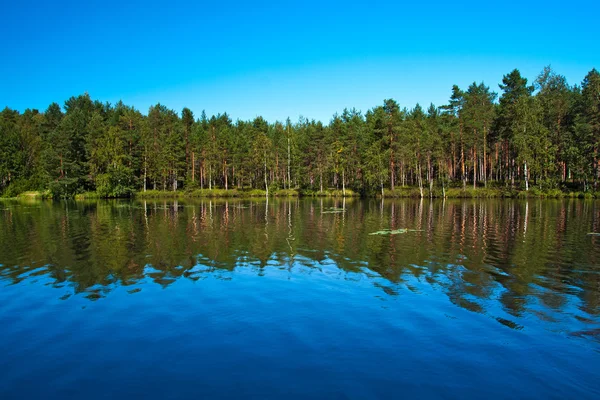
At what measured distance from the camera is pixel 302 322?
1117 centimetres

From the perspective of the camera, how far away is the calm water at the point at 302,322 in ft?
26.0

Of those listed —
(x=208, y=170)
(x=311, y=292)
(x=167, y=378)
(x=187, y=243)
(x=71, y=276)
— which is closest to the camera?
(x=167, y=378)

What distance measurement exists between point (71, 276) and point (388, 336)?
13735 mm

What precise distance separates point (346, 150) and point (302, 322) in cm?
9134

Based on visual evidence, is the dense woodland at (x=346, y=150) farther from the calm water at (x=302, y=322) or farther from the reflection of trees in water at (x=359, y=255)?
the calm water at (x=302, y=322)

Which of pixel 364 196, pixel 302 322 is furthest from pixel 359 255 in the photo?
pixel 364 196

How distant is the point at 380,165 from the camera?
295 ft

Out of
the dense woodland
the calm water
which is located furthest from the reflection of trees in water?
the dense woodland

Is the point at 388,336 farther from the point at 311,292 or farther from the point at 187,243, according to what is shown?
the point at 187,243

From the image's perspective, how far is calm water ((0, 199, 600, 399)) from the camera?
7.94 m

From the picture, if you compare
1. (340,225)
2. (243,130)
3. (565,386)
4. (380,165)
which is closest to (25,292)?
(565,386)

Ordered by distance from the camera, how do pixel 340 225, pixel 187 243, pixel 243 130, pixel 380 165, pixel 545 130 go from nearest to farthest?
pixel 187 243 < pixel 340 225 < pixel 545 130 < pixel 380 165 < pixel 243 130

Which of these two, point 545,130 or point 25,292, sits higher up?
point 545,130

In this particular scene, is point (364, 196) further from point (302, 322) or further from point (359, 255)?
point (302, 322)
